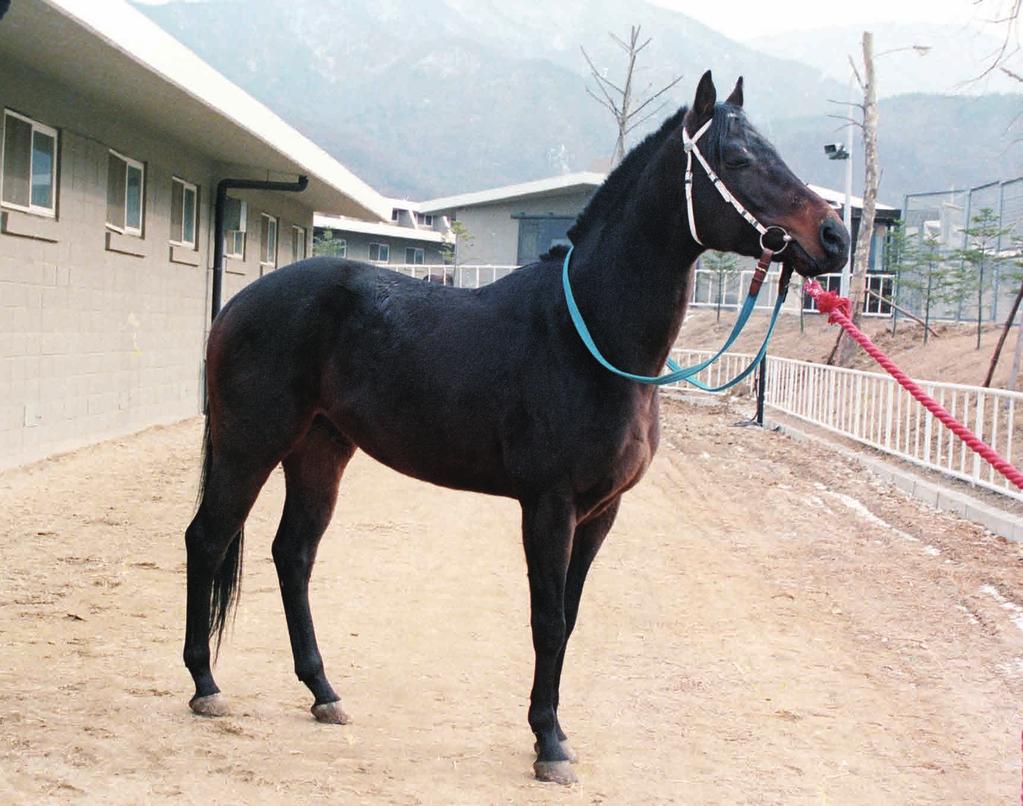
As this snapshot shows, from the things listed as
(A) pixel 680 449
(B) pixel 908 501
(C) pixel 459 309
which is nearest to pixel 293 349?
(C) pixel 459 309

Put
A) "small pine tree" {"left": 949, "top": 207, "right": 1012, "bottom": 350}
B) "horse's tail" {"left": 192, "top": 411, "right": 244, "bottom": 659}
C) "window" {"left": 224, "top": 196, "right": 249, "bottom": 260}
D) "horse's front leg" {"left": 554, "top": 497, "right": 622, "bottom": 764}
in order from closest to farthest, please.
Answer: "horse's front leg" {"left": 554, "top": 497, "right": 622, "bottom": 764} → "horse's tail" {"left": 192, "top": 411, "right": 244, "bottom": 659} → "window" {"left": 224, "top": 196, "right": 249, "bottom": 260} → "small pine tree" {"left": 949, "top": 207, "right": 1012, "bottom": 350}

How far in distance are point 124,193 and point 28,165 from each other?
92.1 inches

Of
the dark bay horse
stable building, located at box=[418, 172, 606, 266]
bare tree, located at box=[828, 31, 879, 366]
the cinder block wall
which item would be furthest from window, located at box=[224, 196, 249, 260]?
stable building, located at box=[418, 172, 606, 266]

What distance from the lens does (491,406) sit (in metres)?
3.45

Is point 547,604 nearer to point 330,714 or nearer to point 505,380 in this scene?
point 505,380

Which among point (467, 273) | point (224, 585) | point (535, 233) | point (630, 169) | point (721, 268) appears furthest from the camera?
point (535, 233)

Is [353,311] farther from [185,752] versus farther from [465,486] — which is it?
[185,752]

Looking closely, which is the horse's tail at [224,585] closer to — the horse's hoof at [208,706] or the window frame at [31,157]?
the horse's hoof at [208,706]

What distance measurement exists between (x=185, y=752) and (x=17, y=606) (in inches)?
83.3

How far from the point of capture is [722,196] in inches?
126

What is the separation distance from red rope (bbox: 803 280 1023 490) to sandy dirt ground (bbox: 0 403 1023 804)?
1.09 metres

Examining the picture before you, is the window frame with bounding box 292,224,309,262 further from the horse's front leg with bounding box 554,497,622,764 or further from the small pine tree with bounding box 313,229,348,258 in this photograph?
the horse's front leg with bounding box 554,497,622,764

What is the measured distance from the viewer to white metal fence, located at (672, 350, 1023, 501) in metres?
9.66

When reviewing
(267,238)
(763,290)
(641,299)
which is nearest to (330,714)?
(641,299)
